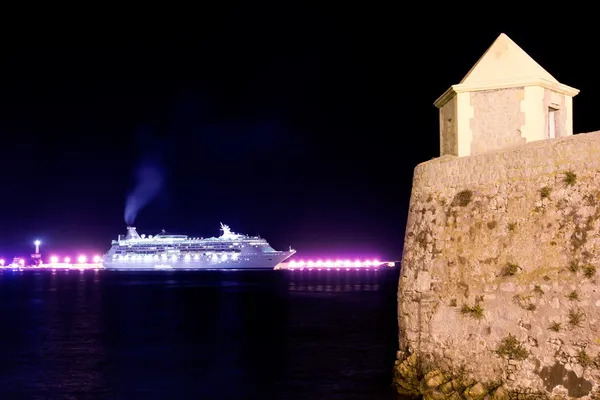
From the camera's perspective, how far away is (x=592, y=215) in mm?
9008

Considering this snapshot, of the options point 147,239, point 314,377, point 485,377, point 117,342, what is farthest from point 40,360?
point 147,239

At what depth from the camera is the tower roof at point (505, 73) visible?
11.6 m

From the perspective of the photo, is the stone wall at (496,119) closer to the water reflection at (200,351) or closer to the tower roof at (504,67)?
the tower roof at (504,67)

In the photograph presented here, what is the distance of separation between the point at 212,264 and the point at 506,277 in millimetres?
113785

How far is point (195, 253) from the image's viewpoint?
402ft

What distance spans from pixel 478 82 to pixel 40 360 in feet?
54.1

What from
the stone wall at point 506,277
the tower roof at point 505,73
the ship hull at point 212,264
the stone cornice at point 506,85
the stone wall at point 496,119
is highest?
the tower roof at point 505,73

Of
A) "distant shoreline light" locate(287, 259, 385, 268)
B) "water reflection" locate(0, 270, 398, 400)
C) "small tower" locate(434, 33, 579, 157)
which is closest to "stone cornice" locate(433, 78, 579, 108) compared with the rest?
"small tower" locate(434, 33, 579, 157)

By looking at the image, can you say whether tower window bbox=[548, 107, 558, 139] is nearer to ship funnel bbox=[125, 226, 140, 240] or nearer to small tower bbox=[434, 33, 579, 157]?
small tower bbox=[434, 33, 579, 157]

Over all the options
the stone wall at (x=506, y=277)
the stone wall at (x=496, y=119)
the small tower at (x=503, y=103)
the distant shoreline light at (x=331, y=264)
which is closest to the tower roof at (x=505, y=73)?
the small tower at (x=503, y=103)

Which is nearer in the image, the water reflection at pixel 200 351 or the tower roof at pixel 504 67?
the tower roof at pixel 504 67

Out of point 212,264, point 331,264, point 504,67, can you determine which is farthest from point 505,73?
point 331,264

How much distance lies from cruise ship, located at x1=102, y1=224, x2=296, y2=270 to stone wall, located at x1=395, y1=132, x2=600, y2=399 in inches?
4182

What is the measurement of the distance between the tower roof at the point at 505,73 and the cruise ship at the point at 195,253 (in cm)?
10602
